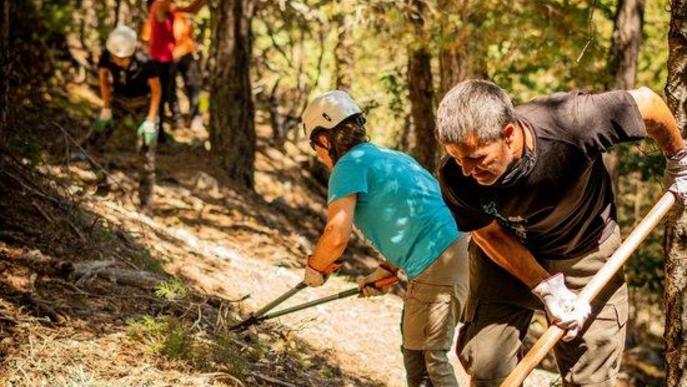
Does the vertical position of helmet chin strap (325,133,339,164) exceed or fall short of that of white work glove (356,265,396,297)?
it exceeds it

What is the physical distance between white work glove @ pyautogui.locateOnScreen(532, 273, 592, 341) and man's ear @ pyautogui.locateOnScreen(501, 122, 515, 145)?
697 millimetres

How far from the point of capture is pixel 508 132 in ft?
11.7

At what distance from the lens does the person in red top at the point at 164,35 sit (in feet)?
37.9

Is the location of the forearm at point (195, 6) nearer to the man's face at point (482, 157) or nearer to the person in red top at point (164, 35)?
the person in red top at point (164, 35)

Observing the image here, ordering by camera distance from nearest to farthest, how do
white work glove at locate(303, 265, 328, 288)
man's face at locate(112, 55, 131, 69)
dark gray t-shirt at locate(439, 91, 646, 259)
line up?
dark gray t-shirt at locate(439, 91, 646, 259), white work glove at locate(303, 265, 328, 288), man's face at locate(112, 55, 131, 69)

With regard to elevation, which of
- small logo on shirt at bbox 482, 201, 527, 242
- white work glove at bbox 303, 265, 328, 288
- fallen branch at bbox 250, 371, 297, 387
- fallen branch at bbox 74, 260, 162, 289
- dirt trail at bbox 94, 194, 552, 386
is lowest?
dirt trail at bbox 94, 194, 552, 386

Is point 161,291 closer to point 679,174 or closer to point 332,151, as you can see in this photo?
point 332,151

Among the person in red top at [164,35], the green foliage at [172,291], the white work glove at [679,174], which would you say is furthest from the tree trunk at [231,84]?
the white work glove at [679,174]

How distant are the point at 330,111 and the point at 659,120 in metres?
1.64

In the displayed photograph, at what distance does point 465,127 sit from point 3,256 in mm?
3675

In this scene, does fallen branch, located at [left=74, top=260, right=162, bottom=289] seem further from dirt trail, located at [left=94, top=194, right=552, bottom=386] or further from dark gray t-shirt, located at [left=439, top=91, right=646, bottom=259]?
dark gray t-shirt, located at [left=439, top=91, right=646, bottom=259]

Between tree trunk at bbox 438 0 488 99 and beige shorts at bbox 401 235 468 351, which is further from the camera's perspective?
tree trunk at bbox 438 0 488 99

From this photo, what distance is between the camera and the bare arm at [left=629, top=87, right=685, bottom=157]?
3.81 m

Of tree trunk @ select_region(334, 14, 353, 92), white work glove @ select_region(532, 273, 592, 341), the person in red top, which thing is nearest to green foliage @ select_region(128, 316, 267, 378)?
white work glove @ select_region(532, 273, 592, 341)
